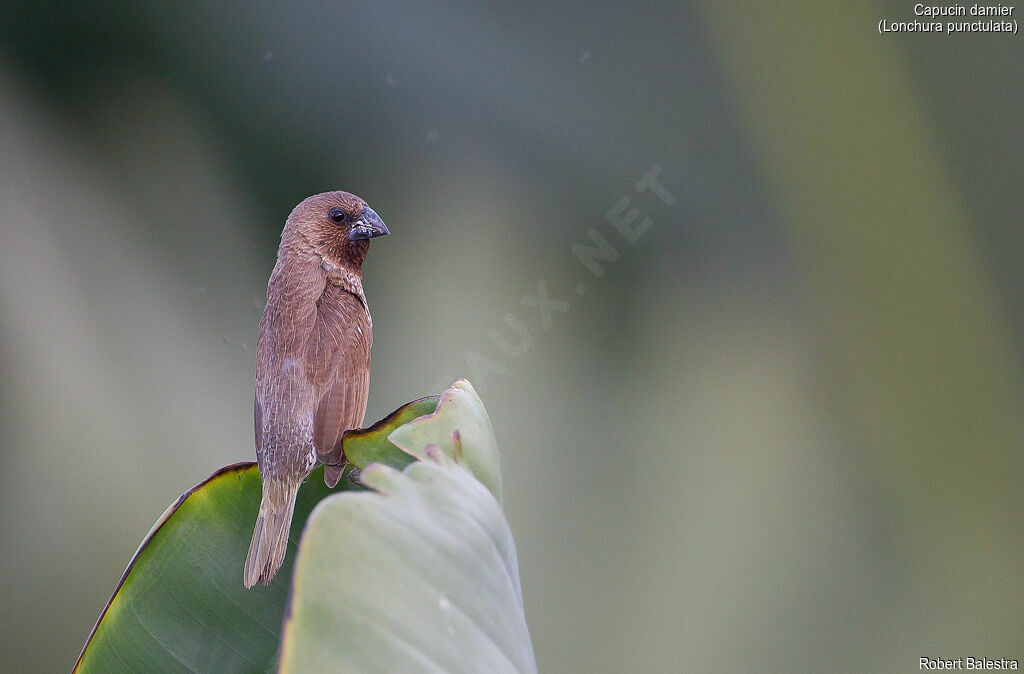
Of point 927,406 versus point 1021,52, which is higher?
point 1021,52

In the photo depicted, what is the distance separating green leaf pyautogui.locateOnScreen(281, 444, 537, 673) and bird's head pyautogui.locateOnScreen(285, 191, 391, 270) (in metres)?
0.19

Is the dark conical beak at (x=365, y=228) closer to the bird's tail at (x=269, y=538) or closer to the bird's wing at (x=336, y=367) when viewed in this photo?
the bird's wing at (x=336, y=367)

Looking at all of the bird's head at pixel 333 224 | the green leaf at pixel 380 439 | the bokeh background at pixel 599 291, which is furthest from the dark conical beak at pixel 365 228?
the bokeh background at pixel 599 291

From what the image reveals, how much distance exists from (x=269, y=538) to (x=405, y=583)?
0.15m

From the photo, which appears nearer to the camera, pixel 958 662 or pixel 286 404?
pixel 286 404

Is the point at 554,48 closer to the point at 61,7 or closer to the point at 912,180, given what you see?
the point at 912,180

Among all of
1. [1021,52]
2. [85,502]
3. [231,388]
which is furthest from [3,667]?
[1021,52]

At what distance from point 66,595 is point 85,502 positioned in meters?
0.12

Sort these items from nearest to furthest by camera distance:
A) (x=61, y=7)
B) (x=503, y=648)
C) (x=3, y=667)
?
(x=503, y=648) → (x=61, y=7) → (x=3, y=667)

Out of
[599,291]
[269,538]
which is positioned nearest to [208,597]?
[269,538]

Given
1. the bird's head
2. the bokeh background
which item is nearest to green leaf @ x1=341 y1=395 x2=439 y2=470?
the bird's head

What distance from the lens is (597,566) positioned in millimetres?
852

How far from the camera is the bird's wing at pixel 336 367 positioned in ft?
1.22

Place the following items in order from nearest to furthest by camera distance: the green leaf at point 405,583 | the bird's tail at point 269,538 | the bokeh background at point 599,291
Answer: the green leaf at point 405,583, the bird's tail at point 269,538, the bokeh background at point 599,291
